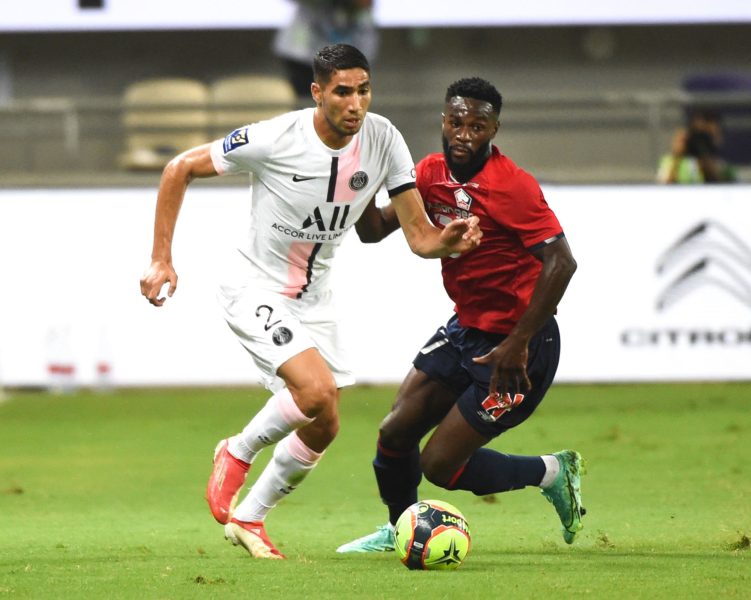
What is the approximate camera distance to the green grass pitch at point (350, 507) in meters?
6.24

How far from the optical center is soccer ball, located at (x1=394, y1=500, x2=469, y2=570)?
21.7 ft

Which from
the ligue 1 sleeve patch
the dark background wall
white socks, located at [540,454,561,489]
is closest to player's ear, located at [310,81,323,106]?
the ligue 1 sleeve patch

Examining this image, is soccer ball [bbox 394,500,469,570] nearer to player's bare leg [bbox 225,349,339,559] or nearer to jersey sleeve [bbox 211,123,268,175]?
player's bare leg [bbox 225,349,339,559]

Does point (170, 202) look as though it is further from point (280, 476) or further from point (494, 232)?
point (494, 232)

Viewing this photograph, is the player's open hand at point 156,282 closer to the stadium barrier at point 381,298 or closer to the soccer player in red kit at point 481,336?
the soccer player in red kit at point 481,336

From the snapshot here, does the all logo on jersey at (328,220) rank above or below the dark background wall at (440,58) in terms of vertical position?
above

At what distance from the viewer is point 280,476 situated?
7246 millimetres

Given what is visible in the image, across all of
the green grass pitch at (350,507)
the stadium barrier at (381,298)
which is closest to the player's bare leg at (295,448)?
the green grass pitch at (350,507)

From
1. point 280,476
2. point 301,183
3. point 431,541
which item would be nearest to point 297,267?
point 301,183

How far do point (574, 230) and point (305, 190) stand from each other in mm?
7488

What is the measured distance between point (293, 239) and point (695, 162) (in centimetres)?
841

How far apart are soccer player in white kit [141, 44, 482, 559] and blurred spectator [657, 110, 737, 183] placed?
26.0ft

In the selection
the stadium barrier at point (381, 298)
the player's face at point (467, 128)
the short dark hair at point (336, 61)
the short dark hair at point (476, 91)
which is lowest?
the stadium barrier at point (381, 298)

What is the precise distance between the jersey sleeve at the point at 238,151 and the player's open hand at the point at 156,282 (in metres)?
0.55
